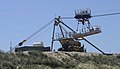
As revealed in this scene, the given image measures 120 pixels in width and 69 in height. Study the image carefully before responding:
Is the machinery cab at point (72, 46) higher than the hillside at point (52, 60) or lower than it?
higher

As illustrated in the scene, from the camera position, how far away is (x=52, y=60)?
3819 centimetres

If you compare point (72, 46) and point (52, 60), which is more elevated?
point (72, 46)

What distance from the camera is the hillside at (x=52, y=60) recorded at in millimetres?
32094

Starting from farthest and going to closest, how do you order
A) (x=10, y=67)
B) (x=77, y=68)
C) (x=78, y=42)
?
(x=78, y=42), (x=77, y=68), (x=10, y=67)

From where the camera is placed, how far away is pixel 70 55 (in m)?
45.6

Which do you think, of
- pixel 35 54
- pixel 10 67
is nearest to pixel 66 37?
pixel 35 54

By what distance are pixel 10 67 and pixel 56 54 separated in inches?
532

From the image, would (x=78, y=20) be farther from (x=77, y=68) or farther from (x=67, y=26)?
(x=77, y=68)

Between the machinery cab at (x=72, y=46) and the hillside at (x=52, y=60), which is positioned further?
the machinery cab at (x=72, y=46)

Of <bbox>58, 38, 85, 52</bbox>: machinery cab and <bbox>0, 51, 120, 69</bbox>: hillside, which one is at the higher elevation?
<bbox>58, 38, 85, 52</bbox>: machinery cab

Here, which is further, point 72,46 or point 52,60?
point 72,46

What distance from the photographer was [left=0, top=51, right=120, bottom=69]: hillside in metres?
32.1

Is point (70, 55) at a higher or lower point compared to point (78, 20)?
lower

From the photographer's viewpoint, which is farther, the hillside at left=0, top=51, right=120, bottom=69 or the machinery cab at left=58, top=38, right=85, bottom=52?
the machinery cab at left=58, top=38, right=85, bottom=52
